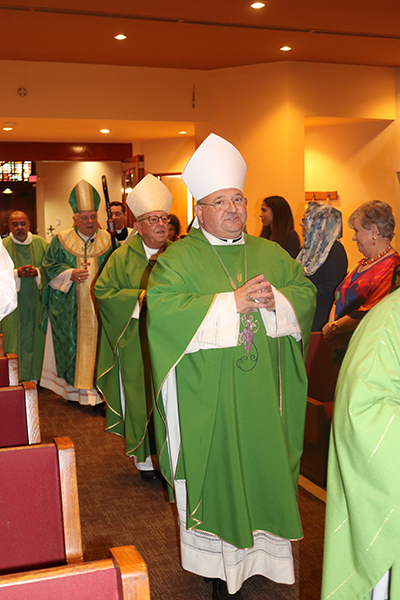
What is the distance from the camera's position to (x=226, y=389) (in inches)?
94.1

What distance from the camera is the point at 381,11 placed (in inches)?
243

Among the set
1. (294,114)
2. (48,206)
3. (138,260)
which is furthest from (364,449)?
(48,206)

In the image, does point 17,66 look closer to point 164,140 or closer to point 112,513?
point 164,140

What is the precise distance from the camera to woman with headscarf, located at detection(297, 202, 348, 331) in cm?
443

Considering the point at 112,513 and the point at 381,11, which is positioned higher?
the point at 381,11

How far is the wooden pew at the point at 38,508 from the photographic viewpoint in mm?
1438

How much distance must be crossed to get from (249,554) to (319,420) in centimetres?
118

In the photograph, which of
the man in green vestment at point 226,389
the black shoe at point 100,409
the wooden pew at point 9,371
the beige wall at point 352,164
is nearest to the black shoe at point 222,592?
the man in green vestment at point 226,389

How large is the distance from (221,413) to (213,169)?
99 cm

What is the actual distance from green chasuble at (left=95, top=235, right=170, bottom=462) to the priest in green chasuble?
1.55 metres

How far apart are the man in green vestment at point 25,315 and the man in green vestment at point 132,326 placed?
8.55 ft

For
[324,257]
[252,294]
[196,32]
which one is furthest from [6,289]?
[196,32]

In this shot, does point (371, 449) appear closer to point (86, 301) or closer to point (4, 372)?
point (4, 372)

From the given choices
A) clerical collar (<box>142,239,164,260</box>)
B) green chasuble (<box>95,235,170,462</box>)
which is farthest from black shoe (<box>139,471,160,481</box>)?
clerical collar (<box>142,239,164,260</box>)
